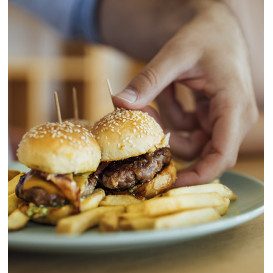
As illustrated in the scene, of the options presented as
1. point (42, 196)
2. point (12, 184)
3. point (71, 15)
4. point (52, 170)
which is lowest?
point (12, 184)

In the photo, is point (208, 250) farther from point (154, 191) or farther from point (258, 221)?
point (154, 191)

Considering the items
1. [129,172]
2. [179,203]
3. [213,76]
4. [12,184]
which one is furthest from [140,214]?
[213,76]

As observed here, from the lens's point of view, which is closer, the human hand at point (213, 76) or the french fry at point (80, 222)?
the french fry at point (80, 222)

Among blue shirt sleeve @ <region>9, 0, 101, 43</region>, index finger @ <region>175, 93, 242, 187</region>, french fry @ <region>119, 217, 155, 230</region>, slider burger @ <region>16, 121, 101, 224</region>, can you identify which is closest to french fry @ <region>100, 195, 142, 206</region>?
slider burger @ <region>16, 121, 101, 224</region>

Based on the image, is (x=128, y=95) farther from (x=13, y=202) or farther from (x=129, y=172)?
(x=13, y=202)

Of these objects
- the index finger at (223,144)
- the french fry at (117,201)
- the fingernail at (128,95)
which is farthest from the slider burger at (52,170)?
the index finger at (223,144)

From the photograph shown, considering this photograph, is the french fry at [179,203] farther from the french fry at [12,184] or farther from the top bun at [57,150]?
the french fry at [12,184]
